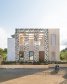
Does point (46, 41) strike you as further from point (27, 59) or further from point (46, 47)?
point (27, 59)

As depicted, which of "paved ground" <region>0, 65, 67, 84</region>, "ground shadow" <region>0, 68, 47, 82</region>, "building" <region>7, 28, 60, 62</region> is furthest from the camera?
"building" <region>7, 28, 60, 62</region>

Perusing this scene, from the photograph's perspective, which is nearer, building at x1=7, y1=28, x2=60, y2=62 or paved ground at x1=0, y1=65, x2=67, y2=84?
paved ground at x1=0, y1=65, x2=67, y2=84

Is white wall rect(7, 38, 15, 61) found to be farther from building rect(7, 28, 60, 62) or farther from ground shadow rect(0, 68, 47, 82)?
ground shadow rect(0, 68, 47, 82)

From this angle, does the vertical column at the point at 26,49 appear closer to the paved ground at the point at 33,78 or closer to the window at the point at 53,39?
the window at the point at 53,39

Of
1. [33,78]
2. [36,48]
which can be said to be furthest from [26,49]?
[33,78]

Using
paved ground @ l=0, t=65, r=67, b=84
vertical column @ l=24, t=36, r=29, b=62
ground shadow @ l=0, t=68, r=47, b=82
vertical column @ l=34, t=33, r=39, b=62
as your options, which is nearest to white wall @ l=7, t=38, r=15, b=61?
vertical column @ l=24, t=36, r=29, b=62

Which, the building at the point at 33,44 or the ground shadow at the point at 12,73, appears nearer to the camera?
the ground shadow at the point at 12,73

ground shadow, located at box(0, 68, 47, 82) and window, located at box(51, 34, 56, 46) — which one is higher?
window, located at box(51, 34, 56, 46)

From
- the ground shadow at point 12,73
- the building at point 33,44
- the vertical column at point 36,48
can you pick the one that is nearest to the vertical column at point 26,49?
the building at point 33,44

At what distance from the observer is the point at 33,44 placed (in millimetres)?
46906

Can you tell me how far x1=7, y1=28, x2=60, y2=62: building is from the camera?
153 ft

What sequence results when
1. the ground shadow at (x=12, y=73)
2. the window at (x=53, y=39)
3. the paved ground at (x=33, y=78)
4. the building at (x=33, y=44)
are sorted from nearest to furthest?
the paved ground at (x=33, y=78), the ground shadow at (x=12, y=73), the window at (x=53, y=39), the building at (x=33, y=44)

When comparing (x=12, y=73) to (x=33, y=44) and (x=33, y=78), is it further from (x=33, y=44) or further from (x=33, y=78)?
(x=33, y=44)

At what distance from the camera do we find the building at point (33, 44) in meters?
46.8
